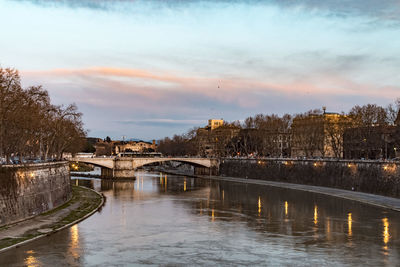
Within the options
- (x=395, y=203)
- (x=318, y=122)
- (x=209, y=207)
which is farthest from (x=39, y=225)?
(x=318, y=122)

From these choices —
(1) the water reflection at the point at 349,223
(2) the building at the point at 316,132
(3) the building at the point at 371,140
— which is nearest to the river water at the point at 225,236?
(1) the water reflection at the point at 349,223

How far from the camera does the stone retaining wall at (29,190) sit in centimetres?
3502

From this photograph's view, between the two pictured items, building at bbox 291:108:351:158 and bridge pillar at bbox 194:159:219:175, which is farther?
bridge pillar at bbox 194:159:219:175

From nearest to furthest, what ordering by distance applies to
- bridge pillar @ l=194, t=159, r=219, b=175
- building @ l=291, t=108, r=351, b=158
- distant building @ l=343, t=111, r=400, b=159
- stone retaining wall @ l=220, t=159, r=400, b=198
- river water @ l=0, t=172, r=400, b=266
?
river water @ l=0, t=172, r=400, b=266 → stone retaining wall @ l=220, t=159, r=400, b=198 → distant building @ l=343, t=111, r=400, b=159 → building @ l=291, t=108, r=351, b=158 → bridge pillar @ l=194, t=159, r=219, b=175

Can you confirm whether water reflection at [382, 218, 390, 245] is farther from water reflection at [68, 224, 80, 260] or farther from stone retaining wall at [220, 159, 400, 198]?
water reflection at [68, 224, 80, 260]

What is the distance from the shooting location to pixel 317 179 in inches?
2982

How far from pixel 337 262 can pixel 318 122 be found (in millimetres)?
76170

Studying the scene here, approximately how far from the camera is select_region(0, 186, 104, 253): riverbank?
3031 cm

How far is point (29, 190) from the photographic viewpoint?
39.7 meters

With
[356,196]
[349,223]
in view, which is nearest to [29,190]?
[349,223]

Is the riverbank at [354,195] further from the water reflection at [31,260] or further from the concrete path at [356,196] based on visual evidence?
the water reflection at [31,260]

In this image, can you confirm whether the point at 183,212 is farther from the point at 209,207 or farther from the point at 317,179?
the point at 317,179

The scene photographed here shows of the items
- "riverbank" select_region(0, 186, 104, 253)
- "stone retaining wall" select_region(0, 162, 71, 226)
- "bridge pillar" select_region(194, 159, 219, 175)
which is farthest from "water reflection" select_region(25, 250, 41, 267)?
"bridge pillar" select_region(194, 159, 219, 175)

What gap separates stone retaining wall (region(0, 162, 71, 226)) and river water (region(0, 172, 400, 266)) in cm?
443
